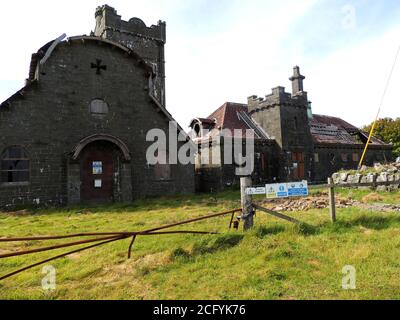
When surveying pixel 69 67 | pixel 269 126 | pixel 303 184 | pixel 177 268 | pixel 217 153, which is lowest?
pixel 177 268

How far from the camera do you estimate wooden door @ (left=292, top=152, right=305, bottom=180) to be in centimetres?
2556

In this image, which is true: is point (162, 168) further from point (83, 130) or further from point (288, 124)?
point (288, 124)

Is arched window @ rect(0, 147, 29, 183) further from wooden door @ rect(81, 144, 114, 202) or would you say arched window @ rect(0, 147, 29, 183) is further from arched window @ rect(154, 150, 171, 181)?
arched window @ rect(154, 150, 171, 181)

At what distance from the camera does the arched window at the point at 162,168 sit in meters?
18.7

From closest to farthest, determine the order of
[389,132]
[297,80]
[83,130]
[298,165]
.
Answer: [83,130] → [298,165] → [297,80] → [389,132]

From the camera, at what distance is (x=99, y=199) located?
1697 centimetres

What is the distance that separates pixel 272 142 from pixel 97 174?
576 inches

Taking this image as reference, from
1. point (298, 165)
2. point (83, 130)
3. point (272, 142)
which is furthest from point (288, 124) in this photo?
point (83, 130)

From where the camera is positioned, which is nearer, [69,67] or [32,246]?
[32,246]

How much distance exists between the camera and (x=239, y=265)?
18.3 feet

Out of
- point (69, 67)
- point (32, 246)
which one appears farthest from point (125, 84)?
point (32, 246)

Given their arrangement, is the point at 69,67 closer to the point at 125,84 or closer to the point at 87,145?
the point at 125,84

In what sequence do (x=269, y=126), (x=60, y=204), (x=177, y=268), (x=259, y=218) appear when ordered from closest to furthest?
(x=177, y=268) → (x=259, y=218) → (x=60, y=204) → (x=269, y=126)

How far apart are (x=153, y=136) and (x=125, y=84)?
3548 millimetres
